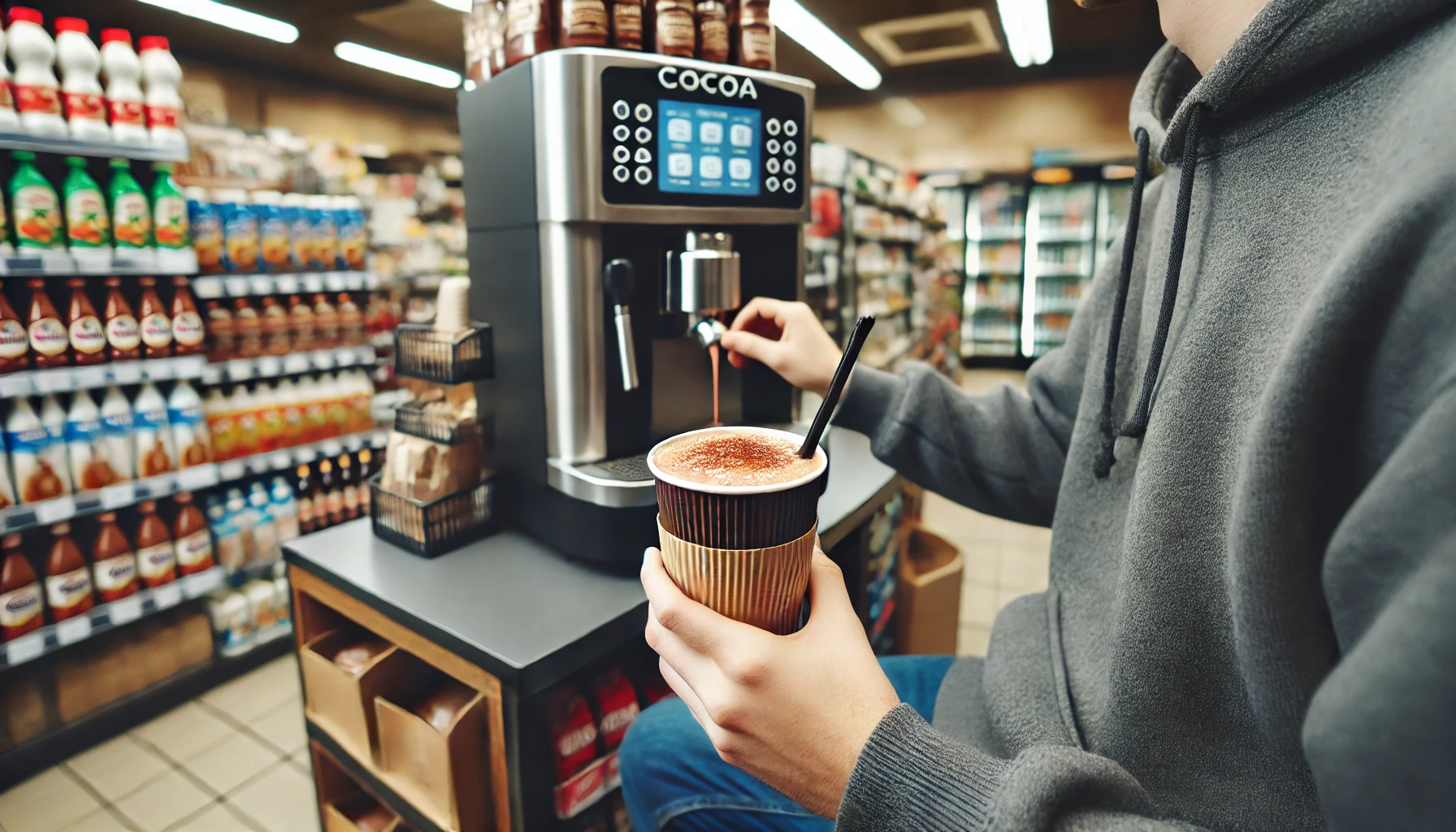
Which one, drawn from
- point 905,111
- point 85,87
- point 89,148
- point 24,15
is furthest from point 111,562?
point 905,111

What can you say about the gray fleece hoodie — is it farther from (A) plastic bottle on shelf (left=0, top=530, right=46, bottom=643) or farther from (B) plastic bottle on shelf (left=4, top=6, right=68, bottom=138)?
(B) plastic bottle on shelf (left=4, top=6, right=68, bottom=138)

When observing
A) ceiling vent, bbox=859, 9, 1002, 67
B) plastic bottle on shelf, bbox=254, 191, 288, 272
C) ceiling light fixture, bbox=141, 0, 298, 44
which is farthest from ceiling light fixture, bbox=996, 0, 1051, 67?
plastic bottle on shelf, bbox=254, 191, 288, 272

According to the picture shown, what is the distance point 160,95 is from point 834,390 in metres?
2.88

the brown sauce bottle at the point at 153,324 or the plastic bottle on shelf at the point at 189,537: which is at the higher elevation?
the brown sauce bottle at the point at 153,324

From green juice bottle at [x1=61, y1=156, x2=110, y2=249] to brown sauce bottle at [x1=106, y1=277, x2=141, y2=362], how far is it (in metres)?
0.16

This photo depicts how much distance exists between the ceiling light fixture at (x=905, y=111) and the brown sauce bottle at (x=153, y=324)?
27.3 feet

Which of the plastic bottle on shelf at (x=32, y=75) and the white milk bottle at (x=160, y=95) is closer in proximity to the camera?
the plastic bottle on shelf at (x=32, y=75)

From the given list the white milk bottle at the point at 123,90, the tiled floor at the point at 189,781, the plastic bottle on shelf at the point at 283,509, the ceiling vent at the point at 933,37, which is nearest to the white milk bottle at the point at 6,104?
the white milk bottle at the point at 123,90

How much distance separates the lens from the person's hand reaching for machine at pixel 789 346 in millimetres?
1241

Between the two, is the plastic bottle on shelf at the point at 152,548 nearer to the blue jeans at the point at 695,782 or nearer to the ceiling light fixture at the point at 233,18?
the blue jeans at the point at 695,782

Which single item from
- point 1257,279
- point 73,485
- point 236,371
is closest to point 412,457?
point 1257,279

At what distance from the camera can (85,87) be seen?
226 centimetres

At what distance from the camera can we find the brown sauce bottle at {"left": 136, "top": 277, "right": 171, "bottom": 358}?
247 cm

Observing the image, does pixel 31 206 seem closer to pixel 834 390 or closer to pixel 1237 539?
pixel 834 390
